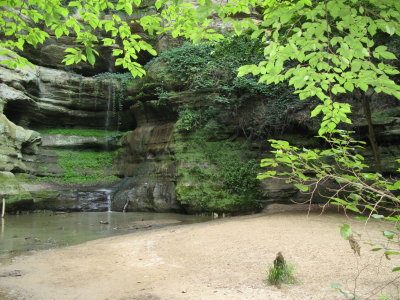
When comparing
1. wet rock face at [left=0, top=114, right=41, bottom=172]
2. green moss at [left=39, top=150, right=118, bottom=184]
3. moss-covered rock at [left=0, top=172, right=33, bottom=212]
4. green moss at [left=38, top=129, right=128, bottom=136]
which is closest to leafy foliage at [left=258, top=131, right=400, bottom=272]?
moss-covered rock at [left=0, top=172, right=33, bottom=212]

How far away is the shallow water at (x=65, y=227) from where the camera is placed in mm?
8016

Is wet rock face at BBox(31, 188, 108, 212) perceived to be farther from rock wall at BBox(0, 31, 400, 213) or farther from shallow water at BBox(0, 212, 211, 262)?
shallow water at BBox(0, 212, 211, 262)

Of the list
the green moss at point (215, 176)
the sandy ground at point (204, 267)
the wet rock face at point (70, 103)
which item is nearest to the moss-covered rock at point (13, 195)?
the green moss at point (215, 176)

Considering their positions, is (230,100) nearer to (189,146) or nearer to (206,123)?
(206,123)

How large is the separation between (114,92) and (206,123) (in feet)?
30.6

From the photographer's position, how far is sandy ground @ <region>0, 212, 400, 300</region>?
427 centimetres

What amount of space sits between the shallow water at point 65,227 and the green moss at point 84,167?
16.9ft

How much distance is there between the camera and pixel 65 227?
Answer: 10539 mm

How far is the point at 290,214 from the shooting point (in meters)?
9.99

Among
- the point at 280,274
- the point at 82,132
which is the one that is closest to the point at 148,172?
the point at 82,132

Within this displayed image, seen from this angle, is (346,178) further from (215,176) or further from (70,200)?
(70,200)

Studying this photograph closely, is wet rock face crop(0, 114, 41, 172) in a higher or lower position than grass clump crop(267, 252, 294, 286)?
higher

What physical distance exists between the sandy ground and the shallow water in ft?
3.23

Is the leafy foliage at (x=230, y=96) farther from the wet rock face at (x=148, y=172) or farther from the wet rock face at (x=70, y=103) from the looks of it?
the wet rock face at (x=70, y=103)
